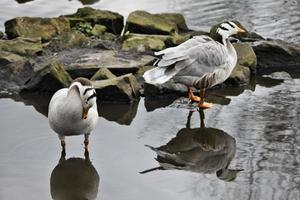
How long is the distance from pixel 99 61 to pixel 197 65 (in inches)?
82.5

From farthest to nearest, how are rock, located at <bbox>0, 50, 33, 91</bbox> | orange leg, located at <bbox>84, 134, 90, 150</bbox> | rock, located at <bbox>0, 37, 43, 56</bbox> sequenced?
rock, located at <bbox>0, 37, 43, 56</bbox>
rock, located at <bbox>0, 50, 33, 91</bbox>
orange leg, located at <bbox>84, 134, 90, 150</bbox>

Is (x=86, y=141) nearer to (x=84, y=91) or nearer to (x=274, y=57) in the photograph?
(x=84, y=91)

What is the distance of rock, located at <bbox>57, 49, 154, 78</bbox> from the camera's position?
1082 cm

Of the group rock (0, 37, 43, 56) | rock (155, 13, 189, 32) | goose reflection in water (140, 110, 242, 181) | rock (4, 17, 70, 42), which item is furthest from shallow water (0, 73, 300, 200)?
rock (155, 13, 189, 32)

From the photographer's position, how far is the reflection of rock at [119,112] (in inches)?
370

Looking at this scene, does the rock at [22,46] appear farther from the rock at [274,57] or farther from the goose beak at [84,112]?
the goose beak at [84,112]

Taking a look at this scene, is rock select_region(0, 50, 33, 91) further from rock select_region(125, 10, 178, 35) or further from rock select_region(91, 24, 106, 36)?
rock select_region(125, 10, 178, 35)

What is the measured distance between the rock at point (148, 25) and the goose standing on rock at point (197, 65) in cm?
302


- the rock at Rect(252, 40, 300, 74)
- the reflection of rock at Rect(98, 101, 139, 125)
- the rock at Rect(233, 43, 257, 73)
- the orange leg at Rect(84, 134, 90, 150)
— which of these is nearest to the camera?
the orange leg at Rect(84, 134, 90, 150)

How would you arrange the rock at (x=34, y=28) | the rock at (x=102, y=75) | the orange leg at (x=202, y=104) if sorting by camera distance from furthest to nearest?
the rock at (x=34, y=28), the rock at (x=102, y=75), the orange leg at (x=202, y=104)

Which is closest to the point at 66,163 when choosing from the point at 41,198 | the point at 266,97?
the point at 41,198

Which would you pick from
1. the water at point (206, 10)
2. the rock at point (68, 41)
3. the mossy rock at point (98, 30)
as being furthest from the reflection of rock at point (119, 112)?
the water at point (206, 10)

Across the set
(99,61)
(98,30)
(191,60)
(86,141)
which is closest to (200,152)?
(86,141)

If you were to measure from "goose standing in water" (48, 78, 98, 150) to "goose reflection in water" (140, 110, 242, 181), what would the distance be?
94cm
